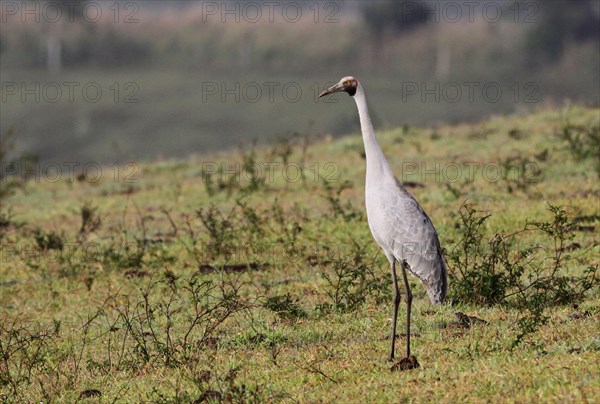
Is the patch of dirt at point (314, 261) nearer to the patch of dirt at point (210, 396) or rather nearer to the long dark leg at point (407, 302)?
the long dark leg at point (407, 302)

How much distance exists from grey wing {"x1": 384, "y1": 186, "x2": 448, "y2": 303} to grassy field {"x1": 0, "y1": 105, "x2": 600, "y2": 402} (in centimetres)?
49

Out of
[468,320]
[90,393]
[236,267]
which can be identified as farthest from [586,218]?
[90,393]

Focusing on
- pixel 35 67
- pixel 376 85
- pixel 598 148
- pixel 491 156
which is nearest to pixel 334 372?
pixel 598 148

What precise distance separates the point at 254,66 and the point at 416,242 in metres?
85.2

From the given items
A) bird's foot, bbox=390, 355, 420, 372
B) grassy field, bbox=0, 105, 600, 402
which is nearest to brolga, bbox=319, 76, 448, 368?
grassy field, bbox=0, 105, 600, 402

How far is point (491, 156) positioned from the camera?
2105 centimetres

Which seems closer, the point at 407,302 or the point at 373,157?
the point at 407,302

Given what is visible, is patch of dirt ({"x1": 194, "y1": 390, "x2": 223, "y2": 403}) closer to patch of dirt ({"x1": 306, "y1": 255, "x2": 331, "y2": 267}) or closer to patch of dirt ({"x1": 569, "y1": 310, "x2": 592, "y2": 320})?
patch of dirt ({"x1": 569, "y1": 310, "x2": 592, "y2": 320})

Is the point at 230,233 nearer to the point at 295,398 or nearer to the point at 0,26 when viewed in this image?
the point at 295,398

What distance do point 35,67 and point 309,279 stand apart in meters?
81.8

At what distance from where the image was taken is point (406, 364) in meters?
7.21

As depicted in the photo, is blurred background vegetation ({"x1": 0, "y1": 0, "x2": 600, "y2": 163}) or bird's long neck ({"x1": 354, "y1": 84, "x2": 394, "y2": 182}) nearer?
bird's long neck ({"x1": 354, "y1": 84, "x2": 394, "y2": 182})

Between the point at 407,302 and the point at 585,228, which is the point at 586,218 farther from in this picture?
the point at 407,302

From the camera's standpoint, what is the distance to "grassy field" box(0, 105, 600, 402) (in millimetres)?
7094
